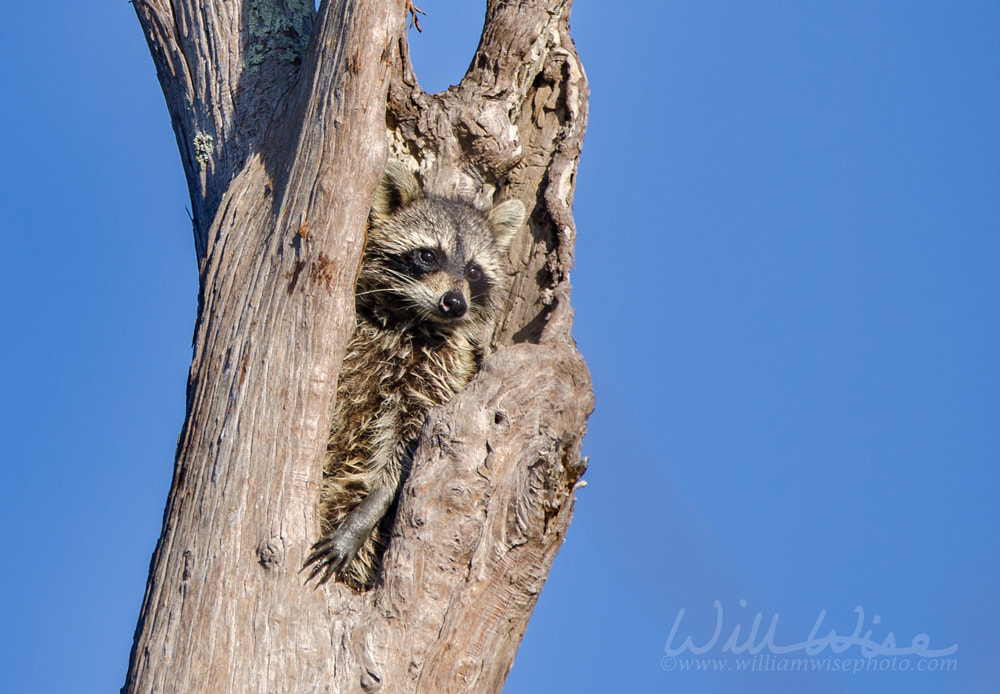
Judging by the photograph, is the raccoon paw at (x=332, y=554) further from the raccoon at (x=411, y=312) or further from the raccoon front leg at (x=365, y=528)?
the raccoon at (x=411, y=312)

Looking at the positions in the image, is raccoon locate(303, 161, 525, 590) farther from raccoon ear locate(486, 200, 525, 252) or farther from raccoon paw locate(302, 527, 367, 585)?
raccoon paw locate(302, 527, 367, 585)

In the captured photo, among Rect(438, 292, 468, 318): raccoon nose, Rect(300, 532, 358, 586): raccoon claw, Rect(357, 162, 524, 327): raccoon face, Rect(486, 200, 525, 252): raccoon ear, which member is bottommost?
Rect(300, 532, 358, 586): raccoon claw

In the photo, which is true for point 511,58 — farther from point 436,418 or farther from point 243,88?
point 436,418

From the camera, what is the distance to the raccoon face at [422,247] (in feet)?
17.6

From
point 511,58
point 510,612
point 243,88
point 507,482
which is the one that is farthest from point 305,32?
point 510,612

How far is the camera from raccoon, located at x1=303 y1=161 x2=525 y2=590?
5.07m

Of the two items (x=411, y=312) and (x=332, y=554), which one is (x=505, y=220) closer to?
(x=411, y=312)

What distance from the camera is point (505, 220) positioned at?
5.40 meters

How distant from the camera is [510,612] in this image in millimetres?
3898

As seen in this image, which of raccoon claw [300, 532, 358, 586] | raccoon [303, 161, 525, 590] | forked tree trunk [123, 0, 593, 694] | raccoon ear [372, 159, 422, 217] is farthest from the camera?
raccoon ear [372, 159, 422, 217]

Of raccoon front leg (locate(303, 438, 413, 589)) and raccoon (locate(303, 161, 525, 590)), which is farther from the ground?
raccoon (locate(303, 161, 525, 590))

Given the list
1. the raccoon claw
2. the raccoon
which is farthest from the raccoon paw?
the raccoon

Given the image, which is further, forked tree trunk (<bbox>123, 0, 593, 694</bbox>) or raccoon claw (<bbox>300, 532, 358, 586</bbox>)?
raccoon claw (<bbox>300, 532, 358, 586</bbox>)

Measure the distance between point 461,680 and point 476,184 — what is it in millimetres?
2935
